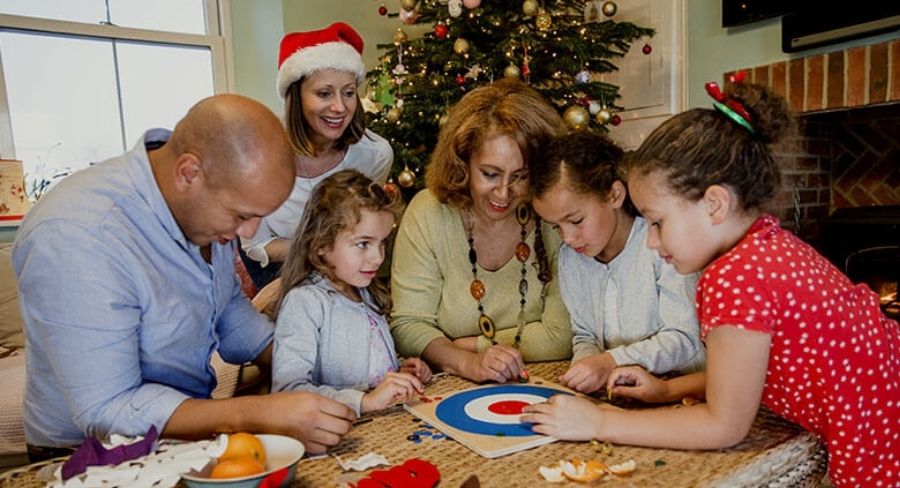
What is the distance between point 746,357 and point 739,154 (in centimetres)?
31

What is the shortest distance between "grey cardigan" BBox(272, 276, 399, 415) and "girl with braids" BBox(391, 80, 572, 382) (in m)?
0.21

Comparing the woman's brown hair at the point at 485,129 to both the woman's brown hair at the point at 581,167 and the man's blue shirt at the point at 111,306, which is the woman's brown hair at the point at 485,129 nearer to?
the woman's brown hair at the point at 581,167

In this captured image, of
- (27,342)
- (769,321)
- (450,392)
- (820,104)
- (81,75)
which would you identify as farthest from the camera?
(81,75)

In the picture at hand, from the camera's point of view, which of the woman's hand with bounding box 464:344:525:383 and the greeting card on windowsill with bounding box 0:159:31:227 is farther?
the greeting card on windowsill with bounding box 0:159:31:227

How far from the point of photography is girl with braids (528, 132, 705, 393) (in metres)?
1.25

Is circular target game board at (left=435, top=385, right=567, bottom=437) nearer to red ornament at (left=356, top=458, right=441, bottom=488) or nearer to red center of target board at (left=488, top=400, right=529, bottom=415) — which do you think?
red center of target board at (left=488, top=400, right=529, bottom=415)

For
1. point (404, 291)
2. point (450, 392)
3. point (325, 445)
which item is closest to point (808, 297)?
point (450, 392)

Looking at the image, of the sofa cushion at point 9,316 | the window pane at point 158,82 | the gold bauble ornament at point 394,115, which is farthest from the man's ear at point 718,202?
the window pane at point 158,82

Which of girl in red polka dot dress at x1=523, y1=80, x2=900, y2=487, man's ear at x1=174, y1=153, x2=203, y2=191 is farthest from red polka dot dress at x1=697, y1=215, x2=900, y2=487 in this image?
man's ear at x1=174, y1=153, x2=203, y2=191

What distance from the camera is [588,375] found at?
44.8 inches

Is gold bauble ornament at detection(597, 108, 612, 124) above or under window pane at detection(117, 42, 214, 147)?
under

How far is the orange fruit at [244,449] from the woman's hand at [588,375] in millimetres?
565

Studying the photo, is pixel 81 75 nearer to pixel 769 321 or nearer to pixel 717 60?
pixel 717 60

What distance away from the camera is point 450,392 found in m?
1.21
